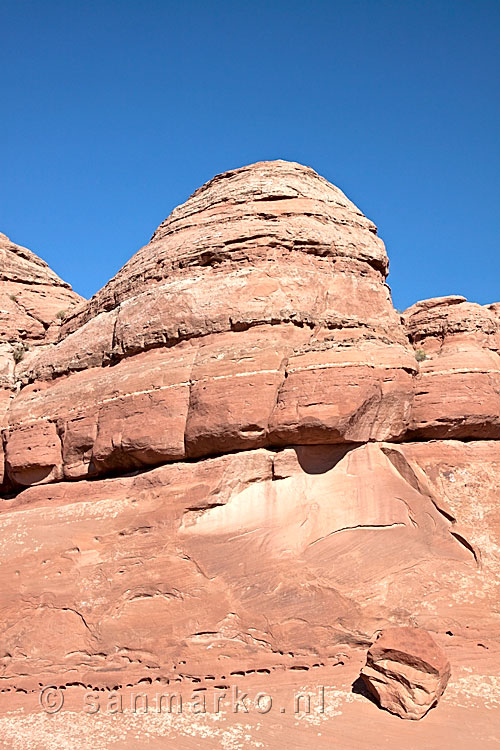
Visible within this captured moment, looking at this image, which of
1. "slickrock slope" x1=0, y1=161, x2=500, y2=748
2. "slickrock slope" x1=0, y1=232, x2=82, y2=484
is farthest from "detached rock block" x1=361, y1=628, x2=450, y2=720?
"slickrock slope" x1=0, y1=232, x2=82, y2=484

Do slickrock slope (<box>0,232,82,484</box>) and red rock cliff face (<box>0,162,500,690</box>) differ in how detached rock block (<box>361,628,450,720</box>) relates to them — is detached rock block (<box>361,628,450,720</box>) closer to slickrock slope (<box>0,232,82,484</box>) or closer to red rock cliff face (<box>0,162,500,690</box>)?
red rock cliff face (<box>0,162,500,690</box>)

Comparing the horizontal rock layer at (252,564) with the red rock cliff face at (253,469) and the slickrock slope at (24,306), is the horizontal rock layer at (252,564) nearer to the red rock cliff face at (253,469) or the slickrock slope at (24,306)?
the red rock cliff face at (253,469)

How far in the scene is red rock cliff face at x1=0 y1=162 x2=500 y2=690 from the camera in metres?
10.4

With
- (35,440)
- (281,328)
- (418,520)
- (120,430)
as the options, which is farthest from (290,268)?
(35,440)

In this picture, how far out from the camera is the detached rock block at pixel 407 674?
8383mm

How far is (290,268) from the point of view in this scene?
13.5 metres

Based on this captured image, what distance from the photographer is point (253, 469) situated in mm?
11508

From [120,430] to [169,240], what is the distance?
5.39m

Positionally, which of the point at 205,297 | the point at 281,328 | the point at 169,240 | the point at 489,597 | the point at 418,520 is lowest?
the point at 489,597

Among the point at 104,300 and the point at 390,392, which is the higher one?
the point at 104,300

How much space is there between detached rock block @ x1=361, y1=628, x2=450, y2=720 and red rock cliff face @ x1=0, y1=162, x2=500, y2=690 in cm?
138

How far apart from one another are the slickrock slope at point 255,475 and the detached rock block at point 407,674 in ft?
4.21

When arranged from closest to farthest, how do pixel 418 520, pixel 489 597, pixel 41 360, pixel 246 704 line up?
pixel 246 704, pixel 489 597, pixel 418 520, pixel 41 360

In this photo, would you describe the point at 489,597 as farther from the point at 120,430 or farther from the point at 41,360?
the point at 41,360
